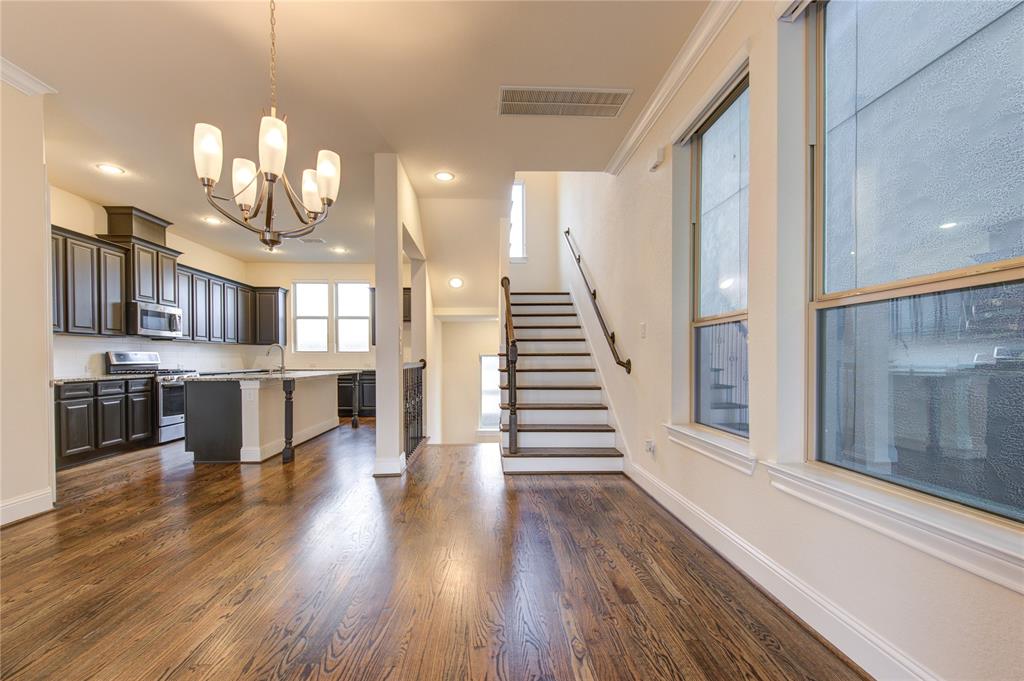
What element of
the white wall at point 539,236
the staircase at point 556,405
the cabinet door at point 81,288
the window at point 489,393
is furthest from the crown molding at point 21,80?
the window at point 489,393

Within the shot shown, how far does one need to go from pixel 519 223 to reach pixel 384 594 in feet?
22.7

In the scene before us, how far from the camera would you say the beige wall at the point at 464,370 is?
895 cm

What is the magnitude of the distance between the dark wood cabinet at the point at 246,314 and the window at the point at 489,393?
4222 millimetres

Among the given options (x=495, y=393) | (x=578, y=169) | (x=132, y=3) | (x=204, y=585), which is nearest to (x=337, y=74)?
(x=132, y=3)

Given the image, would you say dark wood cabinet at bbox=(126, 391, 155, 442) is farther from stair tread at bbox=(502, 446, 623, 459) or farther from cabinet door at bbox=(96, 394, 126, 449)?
stair tread at bbox=(502, 446, 623, 459)

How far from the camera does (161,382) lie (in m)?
5.58

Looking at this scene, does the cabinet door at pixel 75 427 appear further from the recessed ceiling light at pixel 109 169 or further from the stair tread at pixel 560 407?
the stair tread at pixel 560 407

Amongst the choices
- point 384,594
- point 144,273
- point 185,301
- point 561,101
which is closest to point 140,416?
point 144,273

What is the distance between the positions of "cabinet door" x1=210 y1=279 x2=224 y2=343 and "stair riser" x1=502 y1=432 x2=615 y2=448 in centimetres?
569

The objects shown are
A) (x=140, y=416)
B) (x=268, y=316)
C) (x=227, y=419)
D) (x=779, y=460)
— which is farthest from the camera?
(x=268, y=316)

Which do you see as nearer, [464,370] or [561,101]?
[561,101]

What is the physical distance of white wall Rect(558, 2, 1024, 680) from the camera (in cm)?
124

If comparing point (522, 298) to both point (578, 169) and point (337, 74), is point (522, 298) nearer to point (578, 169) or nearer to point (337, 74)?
point (578, 169)

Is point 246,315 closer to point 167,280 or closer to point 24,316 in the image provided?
point 167,280
